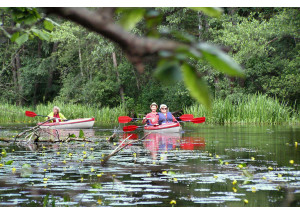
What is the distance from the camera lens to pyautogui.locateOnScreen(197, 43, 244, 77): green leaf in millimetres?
927

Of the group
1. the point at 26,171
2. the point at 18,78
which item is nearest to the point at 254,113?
the point at 26,171

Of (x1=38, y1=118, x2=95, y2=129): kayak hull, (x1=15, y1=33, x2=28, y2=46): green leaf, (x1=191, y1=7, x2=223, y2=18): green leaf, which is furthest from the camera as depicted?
(x1=38, y1=118, x2=95, y2=129): kayak hull

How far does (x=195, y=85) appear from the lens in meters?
0.96

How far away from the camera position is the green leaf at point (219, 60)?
0.93 m

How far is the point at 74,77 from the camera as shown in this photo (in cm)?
3409

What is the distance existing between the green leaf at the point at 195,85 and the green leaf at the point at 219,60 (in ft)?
0.14

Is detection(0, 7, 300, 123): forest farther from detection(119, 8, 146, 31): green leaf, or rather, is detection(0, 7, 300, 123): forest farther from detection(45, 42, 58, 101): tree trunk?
detection(119, 8, 146, 31): green leaf

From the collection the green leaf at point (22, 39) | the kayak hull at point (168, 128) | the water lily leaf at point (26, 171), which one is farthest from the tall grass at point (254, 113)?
the green leaf at point (22, 39)

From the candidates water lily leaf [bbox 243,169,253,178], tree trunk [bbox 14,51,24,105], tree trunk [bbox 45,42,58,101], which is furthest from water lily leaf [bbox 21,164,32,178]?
tree trunk [bbox 14,51,24,105]

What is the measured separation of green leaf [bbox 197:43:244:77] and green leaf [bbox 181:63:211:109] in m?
0.04

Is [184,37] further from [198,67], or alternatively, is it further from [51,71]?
[51,71]
